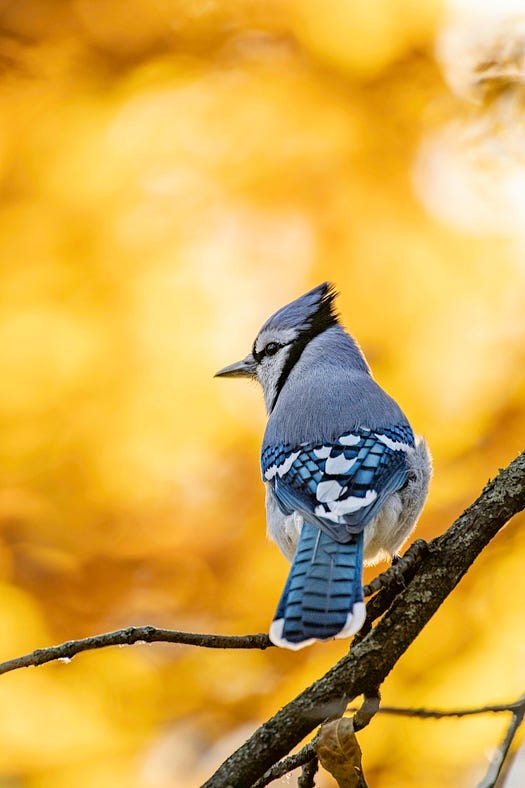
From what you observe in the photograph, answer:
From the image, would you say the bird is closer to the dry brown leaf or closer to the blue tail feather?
the blue tail feather

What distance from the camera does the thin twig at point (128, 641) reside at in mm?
1641

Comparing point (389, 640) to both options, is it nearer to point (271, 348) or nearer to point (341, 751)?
point (341, 751)

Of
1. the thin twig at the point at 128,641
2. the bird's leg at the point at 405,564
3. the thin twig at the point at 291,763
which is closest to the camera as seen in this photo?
the thin twig at the point at 128,641

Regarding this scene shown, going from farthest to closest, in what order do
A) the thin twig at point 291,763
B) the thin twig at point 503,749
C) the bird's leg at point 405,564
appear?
1. the bird's leg at point 405,564
2. the thin twig at point 291,763
3. the thin twig at point 503,749

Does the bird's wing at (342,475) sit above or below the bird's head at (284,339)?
below

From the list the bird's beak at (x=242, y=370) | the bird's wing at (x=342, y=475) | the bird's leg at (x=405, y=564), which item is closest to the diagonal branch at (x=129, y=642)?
the bird's leg at (x=405, y=564)

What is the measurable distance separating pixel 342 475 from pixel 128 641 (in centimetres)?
84

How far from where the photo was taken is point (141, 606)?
3055mm

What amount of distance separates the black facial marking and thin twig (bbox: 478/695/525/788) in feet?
6.06

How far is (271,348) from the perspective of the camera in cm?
342

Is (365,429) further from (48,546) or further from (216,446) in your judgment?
(48,546)

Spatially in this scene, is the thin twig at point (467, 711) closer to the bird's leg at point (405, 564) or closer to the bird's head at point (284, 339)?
the bird's leg at point (405, 564)

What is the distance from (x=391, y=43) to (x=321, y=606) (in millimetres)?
Answer: 2347

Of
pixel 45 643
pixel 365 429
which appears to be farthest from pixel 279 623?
pixel 45 643
